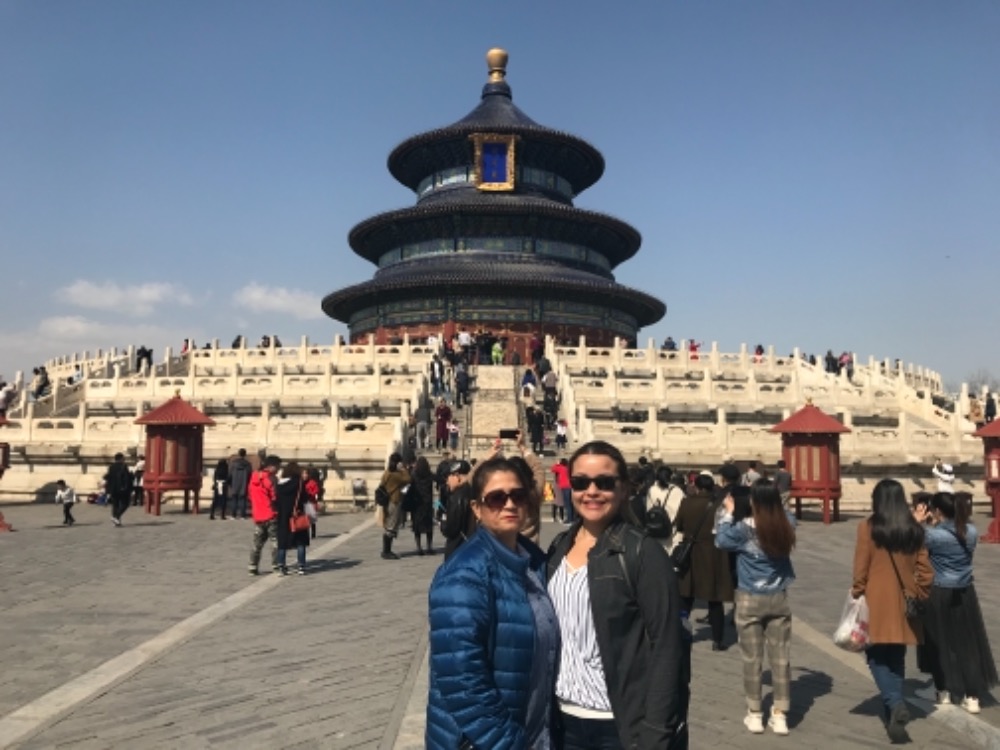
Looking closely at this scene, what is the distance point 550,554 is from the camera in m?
3.47

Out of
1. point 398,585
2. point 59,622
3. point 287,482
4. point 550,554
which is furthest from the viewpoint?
point 287,482

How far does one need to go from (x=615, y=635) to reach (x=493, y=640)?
0.56 meters

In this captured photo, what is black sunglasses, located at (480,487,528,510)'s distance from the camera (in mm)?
2939

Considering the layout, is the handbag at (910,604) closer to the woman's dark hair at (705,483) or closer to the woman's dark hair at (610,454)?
the woman's dark hair at (705,483)

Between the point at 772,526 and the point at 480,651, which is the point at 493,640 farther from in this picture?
the point at 772,526

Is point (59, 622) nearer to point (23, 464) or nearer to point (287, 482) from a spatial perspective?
point (287, 482)

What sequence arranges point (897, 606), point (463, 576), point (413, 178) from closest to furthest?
point (463, 576) < point (897, 606) < point (413, 178)

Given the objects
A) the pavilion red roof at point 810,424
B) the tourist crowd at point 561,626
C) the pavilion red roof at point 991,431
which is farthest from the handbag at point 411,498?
the pavilion red roof at point 991,431

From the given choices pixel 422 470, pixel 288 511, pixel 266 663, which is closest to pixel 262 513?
pixel 288 511

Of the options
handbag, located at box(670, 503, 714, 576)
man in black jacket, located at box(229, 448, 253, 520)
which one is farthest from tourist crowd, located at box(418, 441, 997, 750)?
man in black jacket, located at box(229, 448, 253, 520)

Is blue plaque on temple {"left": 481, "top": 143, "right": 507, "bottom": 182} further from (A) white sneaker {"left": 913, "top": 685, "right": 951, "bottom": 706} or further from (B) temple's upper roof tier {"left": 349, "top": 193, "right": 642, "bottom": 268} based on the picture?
(A) white sneaker {"left": 913, "top": 685, "right": 951, "bottom": 706}

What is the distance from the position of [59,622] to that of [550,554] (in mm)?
6476

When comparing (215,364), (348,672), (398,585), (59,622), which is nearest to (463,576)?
(348,672)

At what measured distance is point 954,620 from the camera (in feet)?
19.0
